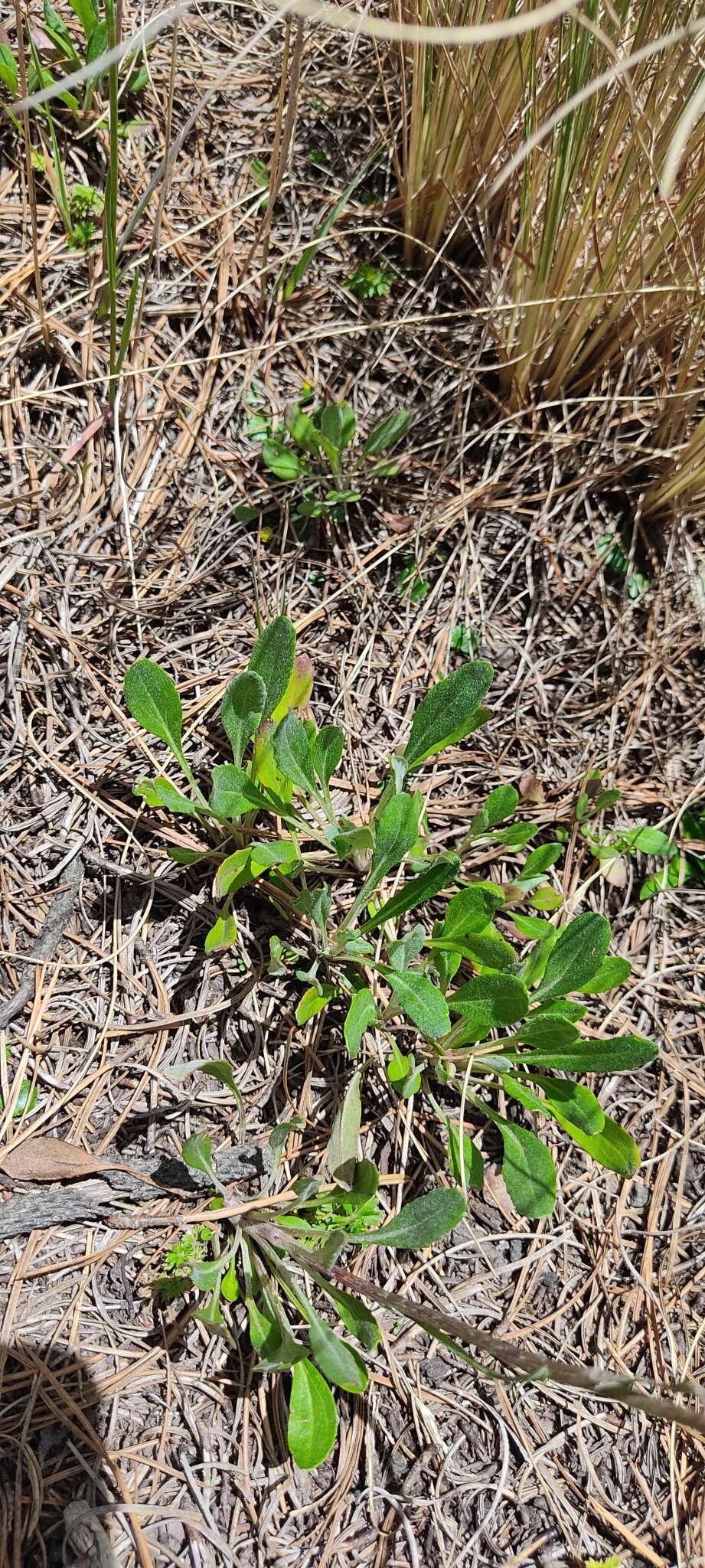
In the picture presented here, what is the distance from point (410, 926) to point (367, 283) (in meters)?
1.07

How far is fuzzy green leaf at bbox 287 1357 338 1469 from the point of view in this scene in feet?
3.42

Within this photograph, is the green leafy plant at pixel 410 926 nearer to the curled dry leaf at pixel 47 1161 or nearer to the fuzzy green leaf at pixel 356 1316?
the fuzzy green leaf at pixel 356 1316

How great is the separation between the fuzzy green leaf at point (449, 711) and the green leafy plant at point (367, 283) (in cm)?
74

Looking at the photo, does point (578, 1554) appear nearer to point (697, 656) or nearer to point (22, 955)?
point (22, 955)

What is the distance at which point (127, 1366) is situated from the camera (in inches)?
44.8

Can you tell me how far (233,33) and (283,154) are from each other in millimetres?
310

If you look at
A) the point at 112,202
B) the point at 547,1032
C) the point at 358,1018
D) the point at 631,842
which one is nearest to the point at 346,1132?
the point at 358,1018

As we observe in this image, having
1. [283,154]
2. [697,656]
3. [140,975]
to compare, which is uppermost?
[283,154]

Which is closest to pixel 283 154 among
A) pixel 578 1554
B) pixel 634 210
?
pixel 634 210

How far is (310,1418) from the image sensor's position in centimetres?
107

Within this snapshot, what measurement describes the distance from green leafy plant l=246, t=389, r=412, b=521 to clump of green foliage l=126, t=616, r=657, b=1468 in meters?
0.33

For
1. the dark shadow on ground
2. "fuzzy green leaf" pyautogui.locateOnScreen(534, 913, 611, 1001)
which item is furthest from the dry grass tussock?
"fuzzy green leaf" pyautogui.locateOnScreen(534, 913, 611, 1001)

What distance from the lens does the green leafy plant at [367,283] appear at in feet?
5.36

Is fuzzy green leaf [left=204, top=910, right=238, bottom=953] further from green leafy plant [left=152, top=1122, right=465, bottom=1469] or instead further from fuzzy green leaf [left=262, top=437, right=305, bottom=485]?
fuzzy green leaf [left=262, top=437, right=305, bottom=485]
